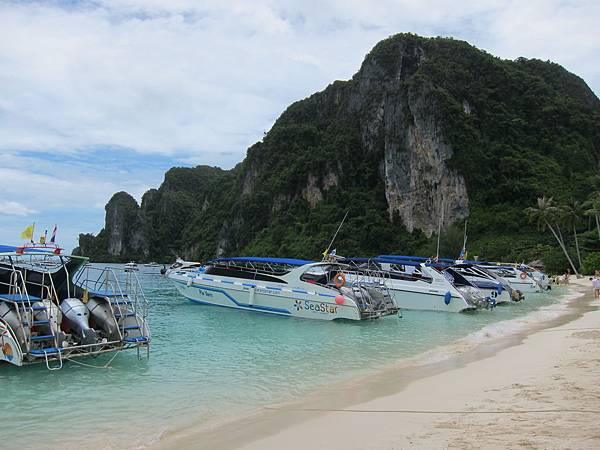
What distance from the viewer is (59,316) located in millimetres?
9750

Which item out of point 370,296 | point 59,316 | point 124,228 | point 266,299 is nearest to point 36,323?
point 59,316

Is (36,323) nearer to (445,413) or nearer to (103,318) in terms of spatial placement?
(103,318)

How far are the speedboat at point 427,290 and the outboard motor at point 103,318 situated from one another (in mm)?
10962

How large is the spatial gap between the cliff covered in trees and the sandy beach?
162 ft

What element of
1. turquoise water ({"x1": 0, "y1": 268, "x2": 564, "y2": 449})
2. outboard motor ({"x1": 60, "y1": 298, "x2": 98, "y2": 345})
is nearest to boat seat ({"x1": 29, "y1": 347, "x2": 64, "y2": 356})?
turquoise water ({"x1": 0, "y1": 268, "x2": 564, "y2": 449})

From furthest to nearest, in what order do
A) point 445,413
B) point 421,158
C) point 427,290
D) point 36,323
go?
point 421,158 → point 427,290 → point 36,323 → point 445,413

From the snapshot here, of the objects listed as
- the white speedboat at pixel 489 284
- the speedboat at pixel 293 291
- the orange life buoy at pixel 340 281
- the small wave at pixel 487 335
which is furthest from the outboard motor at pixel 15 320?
the white speedboat at pixel 489 284

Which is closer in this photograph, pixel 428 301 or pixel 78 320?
pixel 78 320

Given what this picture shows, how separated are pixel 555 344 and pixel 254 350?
6877mm

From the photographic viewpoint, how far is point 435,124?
80.4 m

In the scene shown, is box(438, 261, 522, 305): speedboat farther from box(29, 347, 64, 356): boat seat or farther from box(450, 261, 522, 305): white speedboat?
box(29, 347, 64, 356): boat seat

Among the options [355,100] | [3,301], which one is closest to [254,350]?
[3,301]

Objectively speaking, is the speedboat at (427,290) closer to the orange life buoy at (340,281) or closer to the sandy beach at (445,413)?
the orange life buoy at (340,281)

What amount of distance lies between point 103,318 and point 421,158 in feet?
247
